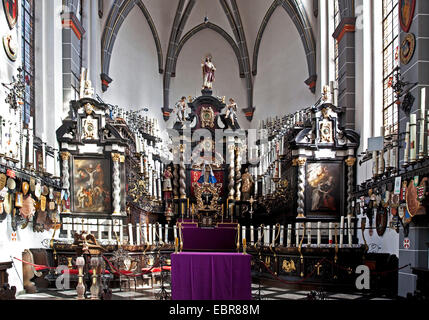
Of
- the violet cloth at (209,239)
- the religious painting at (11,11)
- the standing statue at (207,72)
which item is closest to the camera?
the religious painting at (11,11)

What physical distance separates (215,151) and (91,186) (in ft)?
24.2

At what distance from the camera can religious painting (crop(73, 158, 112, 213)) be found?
49.3 feet

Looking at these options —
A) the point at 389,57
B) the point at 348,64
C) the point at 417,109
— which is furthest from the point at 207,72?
the point at 417,109

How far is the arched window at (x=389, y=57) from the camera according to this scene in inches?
514

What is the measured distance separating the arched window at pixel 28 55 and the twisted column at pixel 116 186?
111 inches

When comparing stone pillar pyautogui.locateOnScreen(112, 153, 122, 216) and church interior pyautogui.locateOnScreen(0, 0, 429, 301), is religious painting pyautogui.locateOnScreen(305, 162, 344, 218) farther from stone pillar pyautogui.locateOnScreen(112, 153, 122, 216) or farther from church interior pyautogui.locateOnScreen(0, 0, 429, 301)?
stone pillar pyautogui.locateOnScreen(112, 153, 122, 216)

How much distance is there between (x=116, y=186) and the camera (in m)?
15.1

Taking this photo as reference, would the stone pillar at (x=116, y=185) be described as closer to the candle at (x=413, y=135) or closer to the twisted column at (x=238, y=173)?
the twisted column at (x=238, y=173)

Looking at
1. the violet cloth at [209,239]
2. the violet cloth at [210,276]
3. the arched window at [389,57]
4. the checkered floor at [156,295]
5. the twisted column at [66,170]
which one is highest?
the arched window at [389,57]

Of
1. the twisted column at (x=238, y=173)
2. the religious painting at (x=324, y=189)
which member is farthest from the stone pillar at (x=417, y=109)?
the twisted column at (x=238, y=173)

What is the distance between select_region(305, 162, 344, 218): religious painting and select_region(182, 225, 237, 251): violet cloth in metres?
2.69

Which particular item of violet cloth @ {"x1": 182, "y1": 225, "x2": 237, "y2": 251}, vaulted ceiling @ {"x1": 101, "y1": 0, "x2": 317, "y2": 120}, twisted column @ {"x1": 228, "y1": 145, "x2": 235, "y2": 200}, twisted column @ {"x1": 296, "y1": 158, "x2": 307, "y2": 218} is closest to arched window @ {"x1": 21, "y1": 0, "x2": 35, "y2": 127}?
violet cloth @ {"x1": 182, "y1": 225, "x2": 237, "y2": 251}

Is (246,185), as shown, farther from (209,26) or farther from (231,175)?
(209,26)

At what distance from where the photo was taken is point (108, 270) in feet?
39.8
